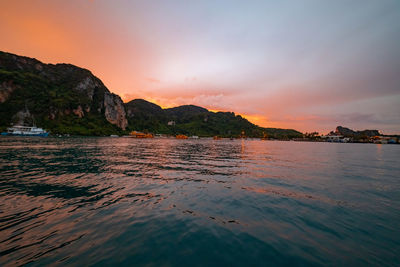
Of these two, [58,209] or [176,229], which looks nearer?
[176,229]

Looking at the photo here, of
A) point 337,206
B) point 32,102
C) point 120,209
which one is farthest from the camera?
point 32,102

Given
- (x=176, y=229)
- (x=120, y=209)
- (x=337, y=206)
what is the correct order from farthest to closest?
(x=337, y=206) → (x=120, y=209) → (x=176, y=229)

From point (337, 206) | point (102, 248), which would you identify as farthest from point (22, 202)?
point (337, 206)

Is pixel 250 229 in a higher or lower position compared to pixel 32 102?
lower

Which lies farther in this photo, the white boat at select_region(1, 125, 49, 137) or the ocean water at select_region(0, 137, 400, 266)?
the white boat at select_region(1, 125, 49, 137)

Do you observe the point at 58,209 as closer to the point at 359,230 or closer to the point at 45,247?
the point at 45,247

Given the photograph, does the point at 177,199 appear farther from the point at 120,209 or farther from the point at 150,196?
the point at 120,209

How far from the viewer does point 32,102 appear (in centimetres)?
17800

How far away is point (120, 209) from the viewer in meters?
10.6

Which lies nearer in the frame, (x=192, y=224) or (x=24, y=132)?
(x=192, y=224)

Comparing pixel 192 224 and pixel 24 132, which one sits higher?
pixel 24 132

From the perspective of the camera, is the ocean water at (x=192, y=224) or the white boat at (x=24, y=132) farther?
the white boat at (x=24, y=132)

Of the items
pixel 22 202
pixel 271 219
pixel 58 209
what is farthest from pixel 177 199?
pixel 22 202

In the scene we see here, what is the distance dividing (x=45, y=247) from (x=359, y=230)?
15008 millimetres
